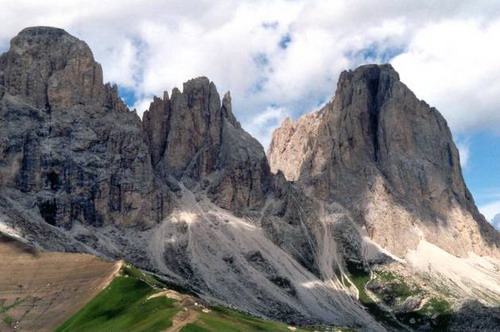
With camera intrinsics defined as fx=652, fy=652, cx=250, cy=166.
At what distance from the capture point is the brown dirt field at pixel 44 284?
482ft

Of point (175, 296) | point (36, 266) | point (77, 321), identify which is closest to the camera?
point (175, 296)

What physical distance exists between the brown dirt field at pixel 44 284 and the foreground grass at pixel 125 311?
588cm

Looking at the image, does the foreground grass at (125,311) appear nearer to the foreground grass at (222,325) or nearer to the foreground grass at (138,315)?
the foreground grass at (138,315)

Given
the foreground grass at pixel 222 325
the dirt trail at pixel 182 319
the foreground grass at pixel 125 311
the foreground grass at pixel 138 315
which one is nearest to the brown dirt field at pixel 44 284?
the foreground grass at pixel 125 311

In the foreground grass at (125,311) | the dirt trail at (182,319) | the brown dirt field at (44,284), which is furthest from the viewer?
the brown dirt field at (44,284)

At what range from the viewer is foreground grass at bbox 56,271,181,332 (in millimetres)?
111688

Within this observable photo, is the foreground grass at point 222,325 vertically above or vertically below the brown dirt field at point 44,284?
below

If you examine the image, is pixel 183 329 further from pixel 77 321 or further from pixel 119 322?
pixel 77 321

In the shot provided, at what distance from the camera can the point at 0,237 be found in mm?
182875

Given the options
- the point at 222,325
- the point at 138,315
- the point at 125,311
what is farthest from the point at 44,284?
the point at 222,325

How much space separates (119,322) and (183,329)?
839 inches

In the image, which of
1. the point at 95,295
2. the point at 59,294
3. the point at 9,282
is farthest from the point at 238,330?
the point at 9,282

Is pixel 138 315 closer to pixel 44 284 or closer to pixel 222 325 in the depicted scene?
pixel 222 325

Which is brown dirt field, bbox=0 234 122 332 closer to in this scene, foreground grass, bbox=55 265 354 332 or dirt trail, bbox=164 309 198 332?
foreground grass, bbox=55 265 354 332
